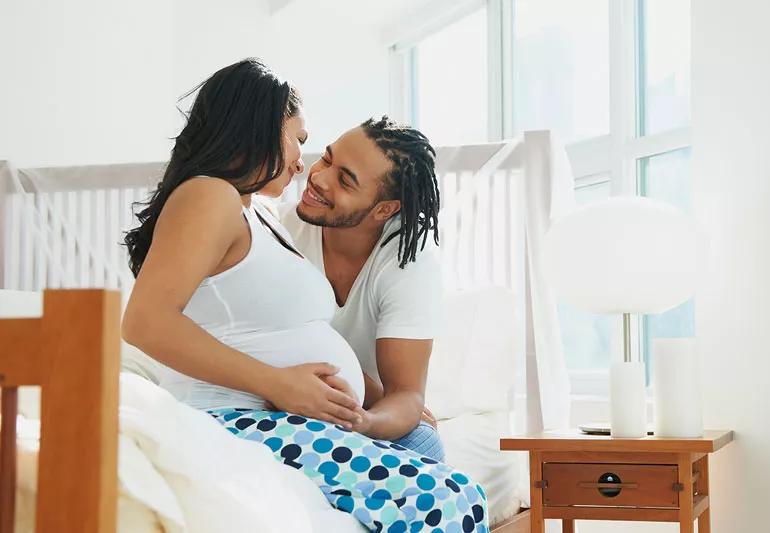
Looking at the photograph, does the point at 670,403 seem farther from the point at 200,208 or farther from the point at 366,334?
the point at 200,208

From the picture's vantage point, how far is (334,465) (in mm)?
1226

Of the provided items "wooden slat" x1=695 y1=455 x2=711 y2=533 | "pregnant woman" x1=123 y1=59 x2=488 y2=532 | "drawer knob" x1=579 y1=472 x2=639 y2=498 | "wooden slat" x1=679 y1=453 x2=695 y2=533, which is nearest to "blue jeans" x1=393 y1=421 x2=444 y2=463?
"pregnant woman" x1=123 y1=59 x2=488 y2=532

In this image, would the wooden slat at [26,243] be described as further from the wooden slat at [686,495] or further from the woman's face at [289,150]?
the wooden slat at [686,495]

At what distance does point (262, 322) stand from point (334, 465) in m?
0.25

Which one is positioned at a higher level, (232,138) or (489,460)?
(232,138)

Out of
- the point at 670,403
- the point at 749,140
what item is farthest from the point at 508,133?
the point at 670,403

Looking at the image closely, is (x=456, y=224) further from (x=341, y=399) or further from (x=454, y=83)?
(x=454, y=83)

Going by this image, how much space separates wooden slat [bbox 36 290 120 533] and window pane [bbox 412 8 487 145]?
276cm

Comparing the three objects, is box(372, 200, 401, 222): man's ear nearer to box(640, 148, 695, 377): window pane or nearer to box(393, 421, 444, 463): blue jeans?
box(393, 421, 444, 463): blue jeans

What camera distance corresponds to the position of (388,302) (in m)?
1.63

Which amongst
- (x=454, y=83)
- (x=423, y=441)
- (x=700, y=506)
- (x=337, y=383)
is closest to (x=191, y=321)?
(x=337, y=383)

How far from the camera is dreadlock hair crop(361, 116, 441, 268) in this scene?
1661mm

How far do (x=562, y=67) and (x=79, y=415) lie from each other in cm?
254

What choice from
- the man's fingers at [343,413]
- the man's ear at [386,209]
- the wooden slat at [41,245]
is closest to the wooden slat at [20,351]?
the man's fingers at [343,413]
